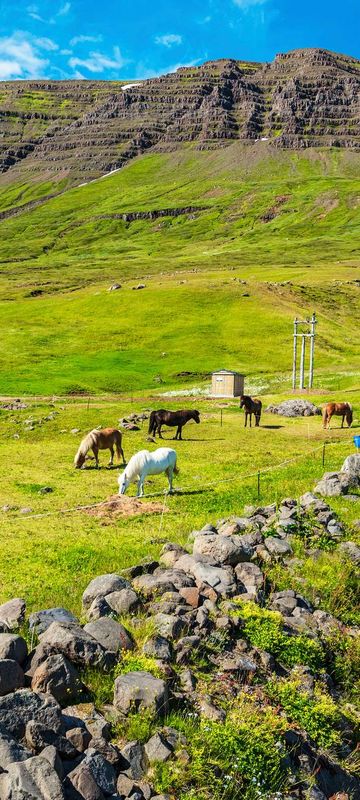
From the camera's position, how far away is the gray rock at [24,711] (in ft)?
29.2

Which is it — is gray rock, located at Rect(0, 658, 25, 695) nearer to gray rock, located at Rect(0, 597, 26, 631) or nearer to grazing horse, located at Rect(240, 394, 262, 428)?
gray rock, located at Rect(0, 597, 26, 631)

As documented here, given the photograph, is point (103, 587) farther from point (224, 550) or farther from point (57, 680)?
point (57, 680)

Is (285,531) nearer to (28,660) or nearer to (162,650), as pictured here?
(162,650)

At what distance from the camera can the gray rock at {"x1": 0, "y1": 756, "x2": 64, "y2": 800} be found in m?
7.55

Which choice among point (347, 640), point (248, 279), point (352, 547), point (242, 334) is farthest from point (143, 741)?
point (248, 279)

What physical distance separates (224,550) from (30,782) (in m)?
9.42

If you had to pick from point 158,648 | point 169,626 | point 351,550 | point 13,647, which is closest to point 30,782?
point 13,647

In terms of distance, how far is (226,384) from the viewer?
66.8m

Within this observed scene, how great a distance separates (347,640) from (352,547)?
495 cm

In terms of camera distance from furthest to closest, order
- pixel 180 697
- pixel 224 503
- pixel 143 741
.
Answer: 1. pixel 224 503
2. pixel 180 697
3. pixel 143 741

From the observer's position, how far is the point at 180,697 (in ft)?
34.8

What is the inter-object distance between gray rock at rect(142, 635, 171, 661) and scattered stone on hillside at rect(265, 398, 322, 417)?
42.8 m

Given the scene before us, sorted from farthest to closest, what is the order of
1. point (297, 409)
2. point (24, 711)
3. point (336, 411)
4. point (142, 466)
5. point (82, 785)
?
point (297, 409), point (336, 411), point (142, 466), point (24, 711), point (82, 785)

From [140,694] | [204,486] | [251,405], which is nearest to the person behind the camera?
[140,694]
